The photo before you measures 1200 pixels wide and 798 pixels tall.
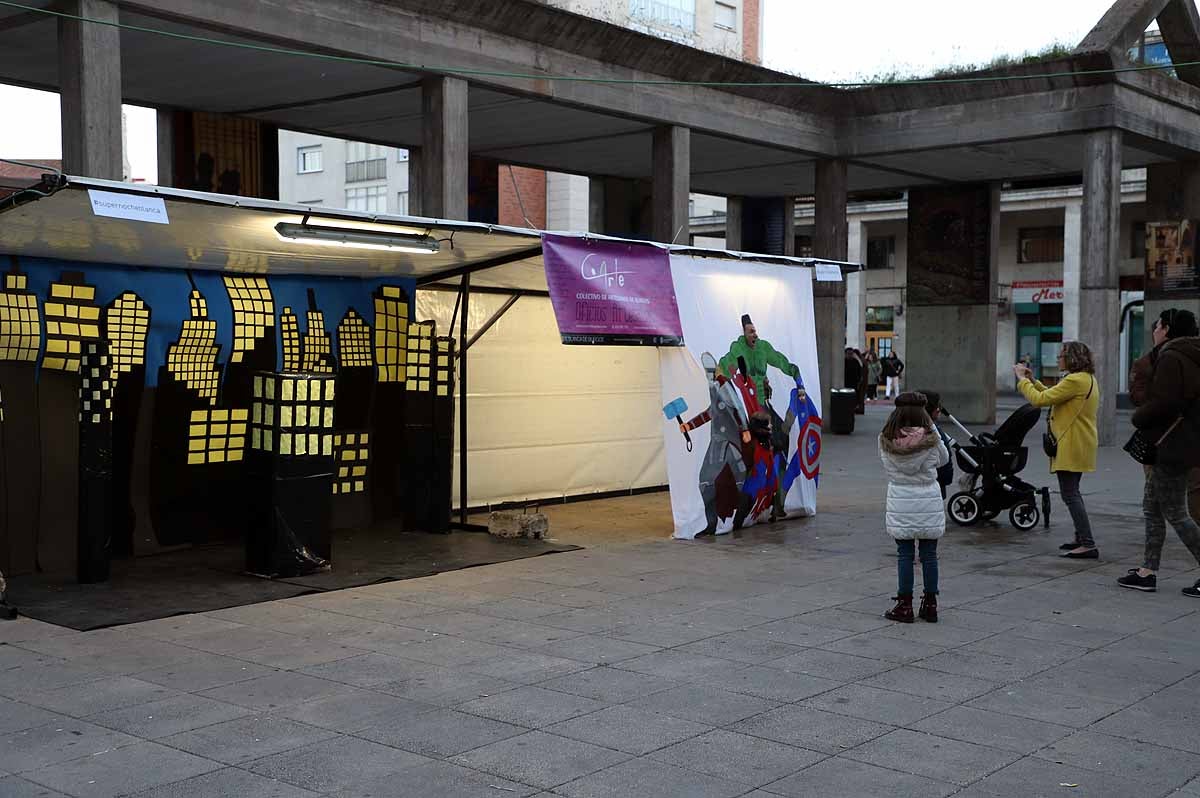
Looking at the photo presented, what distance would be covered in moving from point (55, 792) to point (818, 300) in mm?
22886

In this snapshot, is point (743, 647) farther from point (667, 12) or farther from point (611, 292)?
point (667, 12)

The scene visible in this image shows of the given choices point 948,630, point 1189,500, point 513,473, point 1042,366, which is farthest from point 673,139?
point 1042,366

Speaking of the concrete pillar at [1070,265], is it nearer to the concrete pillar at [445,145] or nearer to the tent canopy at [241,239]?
the concrete pillar at [445,145]

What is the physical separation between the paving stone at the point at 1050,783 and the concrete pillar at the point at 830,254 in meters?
20.8

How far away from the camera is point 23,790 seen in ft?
16.7

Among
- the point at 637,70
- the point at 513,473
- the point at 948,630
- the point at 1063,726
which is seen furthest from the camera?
the point at 637,70

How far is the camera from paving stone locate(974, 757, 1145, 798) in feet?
16.7

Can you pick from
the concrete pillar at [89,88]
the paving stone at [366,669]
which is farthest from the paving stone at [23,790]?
the concrete pillar at [89,88]

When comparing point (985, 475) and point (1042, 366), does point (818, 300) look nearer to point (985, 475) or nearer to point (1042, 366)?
point (985, 475)

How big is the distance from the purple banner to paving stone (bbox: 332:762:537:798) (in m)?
5.81

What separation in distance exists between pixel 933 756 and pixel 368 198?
51.7 meters

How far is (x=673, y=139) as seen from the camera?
2186 cm

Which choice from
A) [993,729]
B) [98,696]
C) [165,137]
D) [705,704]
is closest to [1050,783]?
[993,729]

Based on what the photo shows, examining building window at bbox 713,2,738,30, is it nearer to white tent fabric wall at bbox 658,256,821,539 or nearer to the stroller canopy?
white tent fabric wall at bbox 658,256,821,539
